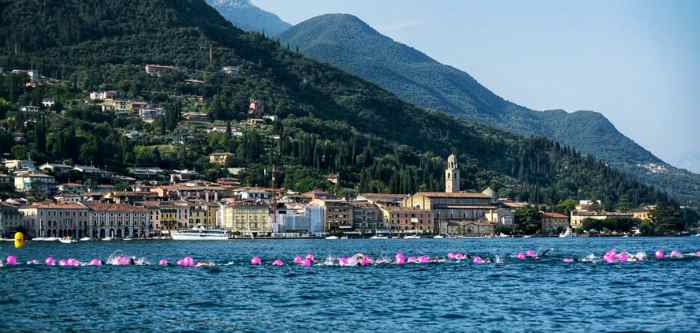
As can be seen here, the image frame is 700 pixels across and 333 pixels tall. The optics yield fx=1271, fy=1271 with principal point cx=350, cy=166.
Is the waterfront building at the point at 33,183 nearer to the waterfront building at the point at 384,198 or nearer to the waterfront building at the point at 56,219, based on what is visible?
the waterfront building at the point at 56,219

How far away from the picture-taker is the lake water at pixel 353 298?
4656 cm

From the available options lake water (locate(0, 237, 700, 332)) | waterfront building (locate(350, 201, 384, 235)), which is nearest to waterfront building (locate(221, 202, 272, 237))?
waterfront building (locate(350, 201, 384, 235))

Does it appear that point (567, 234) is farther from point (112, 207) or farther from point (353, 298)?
point (353, 298)

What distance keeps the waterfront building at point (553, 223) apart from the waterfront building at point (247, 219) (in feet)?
151

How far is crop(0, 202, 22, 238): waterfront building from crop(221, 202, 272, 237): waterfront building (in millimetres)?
31560

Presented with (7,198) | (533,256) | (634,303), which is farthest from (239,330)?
(7,198)

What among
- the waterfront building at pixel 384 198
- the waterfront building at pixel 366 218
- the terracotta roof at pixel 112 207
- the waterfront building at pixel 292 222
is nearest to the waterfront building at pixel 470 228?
the waterfront building at pixel 384 198

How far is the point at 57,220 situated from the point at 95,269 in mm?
75010

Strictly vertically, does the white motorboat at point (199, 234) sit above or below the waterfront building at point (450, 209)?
below

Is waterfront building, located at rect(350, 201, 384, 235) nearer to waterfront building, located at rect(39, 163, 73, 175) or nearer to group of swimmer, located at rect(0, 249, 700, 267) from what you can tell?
waterfront building, located at rect(39, 163, 73, 175)

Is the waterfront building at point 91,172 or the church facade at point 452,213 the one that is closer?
the waterfront building at point 91,172

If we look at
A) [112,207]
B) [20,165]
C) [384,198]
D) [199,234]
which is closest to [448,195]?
[384,198]

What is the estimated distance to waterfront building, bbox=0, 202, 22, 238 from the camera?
472 feet

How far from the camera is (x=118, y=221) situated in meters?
158
